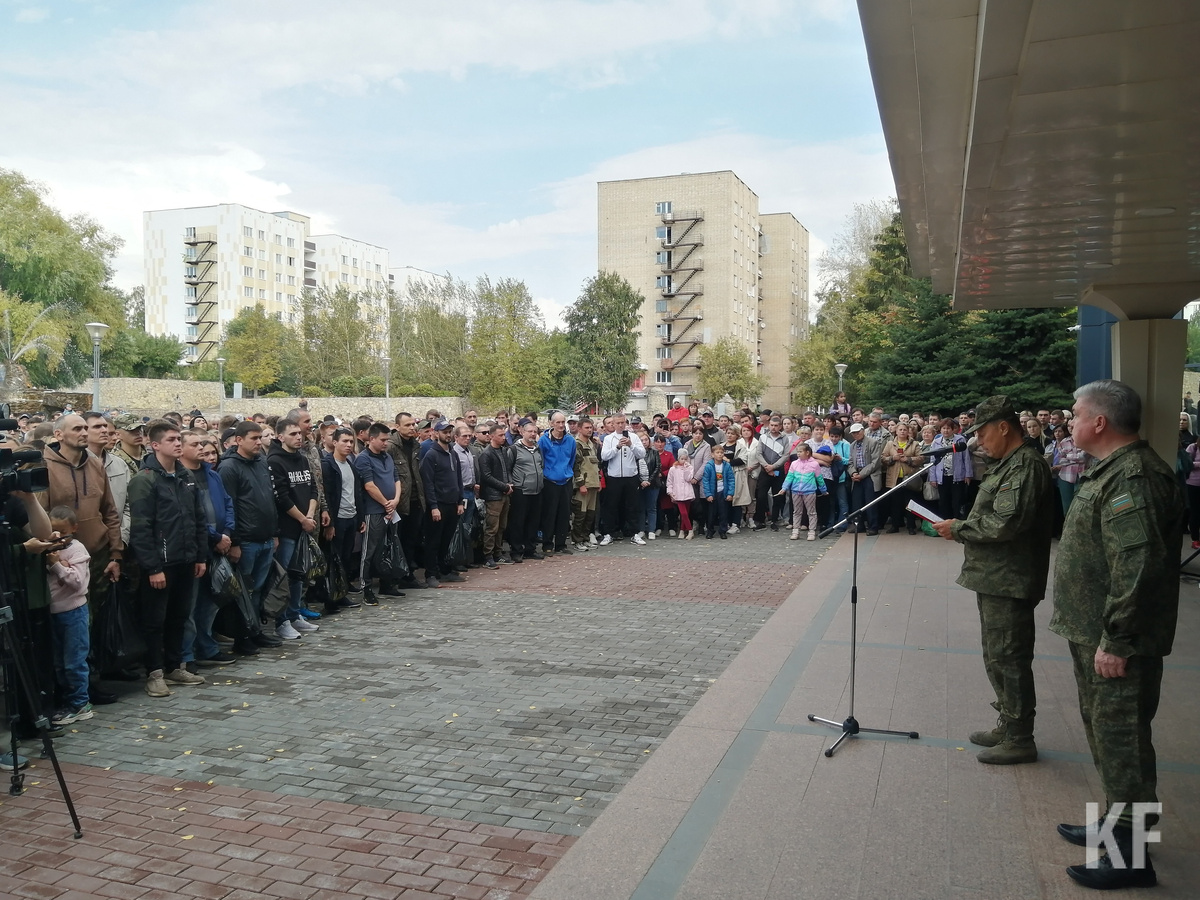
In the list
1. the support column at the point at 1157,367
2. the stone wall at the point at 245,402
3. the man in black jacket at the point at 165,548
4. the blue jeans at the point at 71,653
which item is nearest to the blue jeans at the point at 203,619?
the man in black jacket at the point at 165,548

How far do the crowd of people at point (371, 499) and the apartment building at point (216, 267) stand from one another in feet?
329

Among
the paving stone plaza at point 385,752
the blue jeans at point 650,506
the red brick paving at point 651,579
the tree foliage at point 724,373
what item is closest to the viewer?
the paving stone plaza at point 385,752

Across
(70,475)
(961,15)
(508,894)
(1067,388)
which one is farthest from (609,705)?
(1067,388)

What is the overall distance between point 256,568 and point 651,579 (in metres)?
5.16

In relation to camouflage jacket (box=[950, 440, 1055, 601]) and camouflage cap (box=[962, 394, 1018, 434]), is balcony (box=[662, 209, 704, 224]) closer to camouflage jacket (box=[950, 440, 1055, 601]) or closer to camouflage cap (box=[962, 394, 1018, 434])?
camouflage cap (box=[962, 394, 1018, 434])

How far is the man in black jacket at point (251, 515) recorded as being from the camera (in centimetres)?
792

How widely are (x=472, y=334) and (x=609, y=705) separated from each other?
49.6 meters

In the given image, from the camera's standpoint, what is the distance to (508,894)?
152 inches

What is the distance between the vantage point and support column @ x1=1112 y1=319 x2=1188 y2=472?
35.9 feet

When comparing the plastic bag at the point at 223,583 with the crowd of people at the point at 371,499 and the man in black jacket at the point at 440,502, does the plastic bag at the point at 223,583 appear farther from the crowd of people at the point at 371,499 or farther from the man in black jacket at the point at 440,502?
the man in black jacket at the point at 440,502

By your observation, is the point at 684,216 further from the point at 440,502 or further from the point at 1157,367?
the point at 440,502

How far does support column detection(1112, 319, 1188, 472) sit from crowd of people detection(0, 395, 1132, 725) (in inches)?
82.9

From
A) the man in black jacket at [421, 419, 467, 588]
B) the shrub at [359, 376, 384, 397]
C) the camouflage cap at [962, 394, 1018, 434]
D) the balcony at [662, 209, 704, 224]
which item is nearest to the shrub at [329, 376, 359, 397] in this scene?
the shrub at [359, 376, 384, 397]

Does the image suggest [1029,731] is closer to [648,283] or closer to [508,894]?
[508,894]
